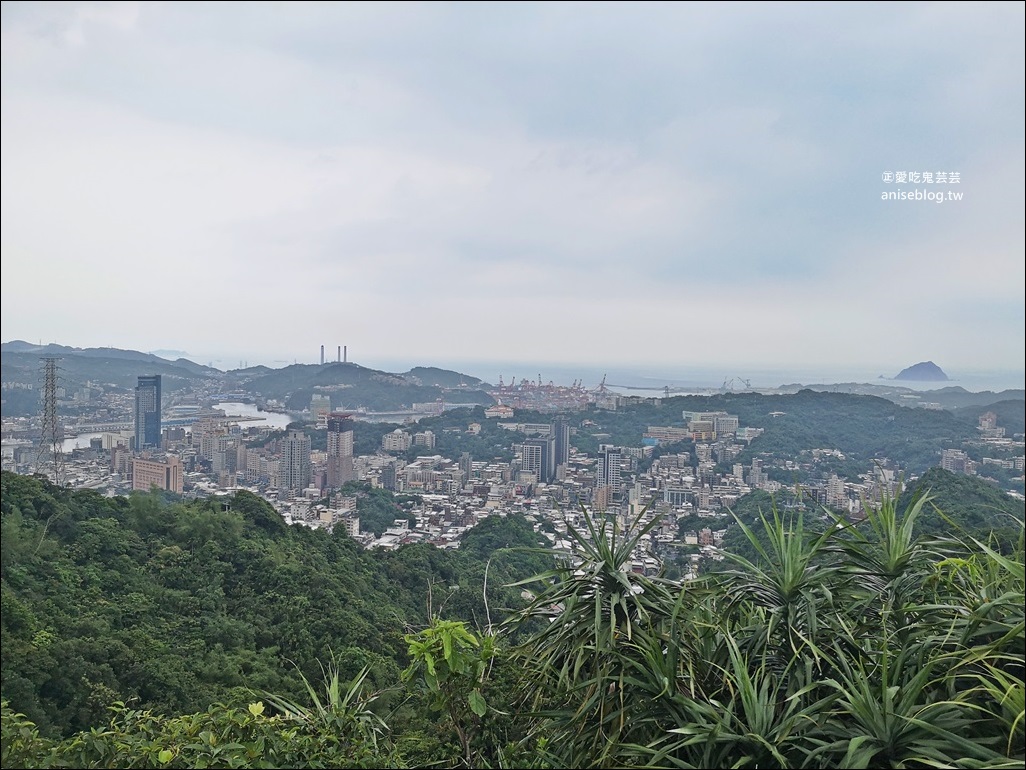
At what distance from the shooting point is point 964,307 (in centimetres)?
352

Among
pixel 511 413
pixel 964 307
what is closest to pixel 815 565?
pixel 964 307

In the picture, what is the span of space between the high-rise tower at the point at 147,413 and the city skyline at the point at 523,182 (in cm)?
53

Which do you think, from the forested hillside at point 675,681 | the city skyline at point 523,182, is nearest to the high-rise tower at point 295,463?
the city skyline at point 523,182

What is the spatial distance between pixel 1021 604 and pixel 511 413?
18.9ft

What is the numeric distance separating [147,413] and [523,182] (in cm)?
383

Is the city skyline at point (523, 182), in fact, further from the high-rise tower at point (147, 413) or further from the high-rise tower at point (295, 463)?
the high-rise tower at point (295, 463)

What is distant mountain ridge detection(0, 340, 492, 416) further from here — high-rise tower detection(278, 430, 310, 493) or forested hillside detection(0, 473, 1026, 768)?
forested hillside detection(0, 473, 1026, 768)

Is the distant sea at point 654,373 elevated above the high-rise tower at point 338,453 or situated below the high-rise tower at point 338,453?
above

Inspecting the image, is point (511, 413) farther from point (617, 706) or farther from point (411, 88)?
point (617, 706)

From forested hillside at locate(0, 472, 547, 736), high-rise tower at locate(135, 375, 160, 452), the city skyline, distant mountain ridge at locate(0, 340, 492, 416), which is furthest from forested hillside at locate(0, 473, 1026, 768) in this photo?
high-rise tower at locate(135, 375, 160, 452)

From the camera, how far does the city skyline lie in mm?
2984

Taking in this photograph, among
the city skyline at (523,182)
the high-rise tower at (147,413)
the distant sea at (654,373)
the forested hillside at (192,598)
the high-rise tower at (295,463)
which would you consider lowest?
the forested hillside at (192,598)

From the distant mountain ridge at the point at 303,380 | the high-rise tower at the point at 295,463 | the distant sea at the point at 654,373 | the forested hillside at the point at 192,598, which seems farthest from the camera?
the high-rise tower at the point at 295,463

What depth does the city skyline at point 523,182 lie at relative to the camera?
2.98m
